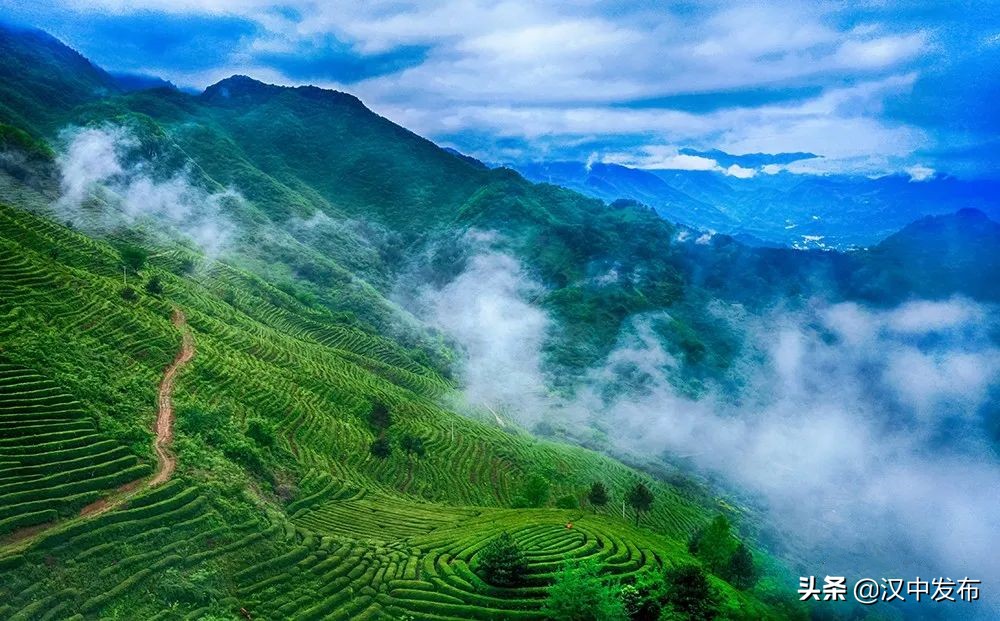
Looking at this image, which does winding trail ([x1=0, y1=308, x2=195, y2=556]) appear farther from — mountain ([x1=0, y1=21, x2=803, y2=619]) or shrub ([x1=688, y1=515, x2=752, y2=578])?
shrub ([x1=688, y1=515, x2=752, y2=578])

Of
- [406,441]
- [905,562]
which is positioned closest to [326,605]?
[406,441]

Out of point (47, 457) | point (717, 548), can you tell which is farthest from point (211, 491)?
point (717, 548)

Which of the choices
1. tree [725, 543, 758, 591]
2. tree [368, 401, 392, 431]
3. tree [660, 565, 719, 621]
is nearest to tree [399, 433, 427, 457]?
tree [368, 401, 392, 431]

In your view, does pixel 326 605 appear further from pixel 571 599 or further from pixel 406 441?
pixel 406 441

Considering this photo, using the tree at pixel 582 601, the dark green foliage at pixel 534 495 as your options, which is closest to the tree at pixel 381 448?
the dark green foliage at pixel 534 495

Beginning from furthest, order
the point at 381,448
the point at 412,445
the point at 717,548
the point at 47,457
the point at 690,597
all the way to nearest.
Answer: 1. the point at 412,445
2. the point at 381,448
3. the point at 717,548
4. the point at 47,457
5. the point at 690,597

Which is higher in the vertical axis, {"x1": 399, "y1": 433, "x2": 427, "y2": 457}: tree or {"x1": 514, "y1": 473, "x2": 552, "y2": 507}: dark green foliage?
{"x1": 399, "y1": 433, "x2": 427, "y2": 457}: tree

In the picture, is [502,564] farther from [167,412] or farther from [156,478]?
[167,412]
